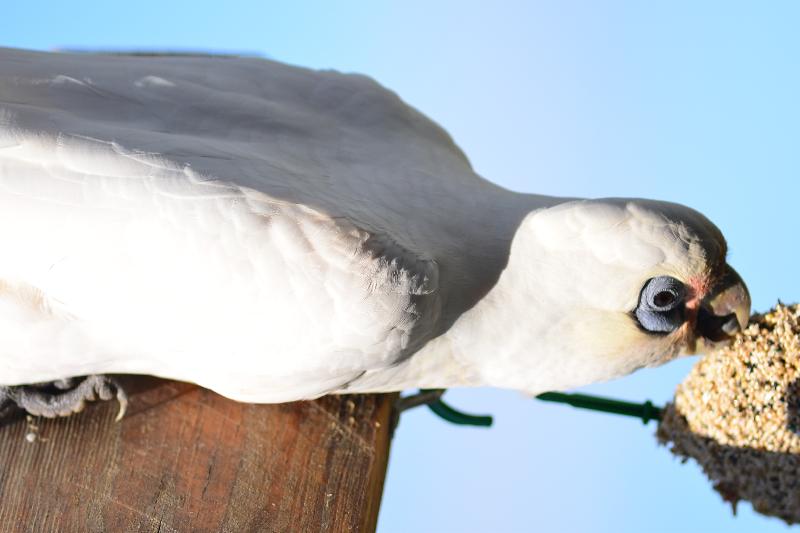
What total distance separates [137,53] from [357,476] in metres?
0.95

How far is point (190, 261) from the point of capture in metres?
0.95

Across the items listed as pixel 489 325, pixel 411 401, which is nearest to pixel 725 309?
pixel 489 325

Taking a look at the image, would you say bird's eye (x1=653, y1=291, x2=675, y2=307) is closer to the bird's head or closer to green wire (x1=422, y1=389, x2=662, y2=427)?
the bird's head

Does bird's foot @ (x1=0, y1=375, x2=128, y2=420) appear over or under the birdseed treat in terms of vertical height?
under

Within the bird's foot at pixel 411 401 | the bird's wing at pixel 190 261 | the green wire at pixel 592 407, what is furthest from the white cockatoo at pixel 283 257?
the green wire at pixel 592 407

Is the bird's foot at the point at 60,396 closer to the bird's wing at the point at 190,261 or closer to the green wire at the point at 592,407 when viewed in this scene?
the bird's wing at the point at 190,261

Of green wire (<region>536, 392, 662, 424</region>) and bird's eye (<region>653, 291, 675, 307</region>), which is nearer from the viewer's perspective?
bird's eye (<region>653, 291, 675, 307</region>)

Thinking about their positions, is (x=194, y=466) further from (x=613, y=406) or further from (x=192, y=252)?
(x=613, y=406)

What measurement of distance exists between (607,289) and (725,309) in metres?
0.25

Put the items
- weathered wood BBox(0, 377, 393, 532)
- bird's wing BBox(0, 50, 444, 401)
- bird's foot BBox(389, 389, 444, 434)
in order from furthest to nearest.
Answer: bird's foot BBox(389, 389, 444, 434) < weathered wood BBox(0, 377, 393, 532) < bird's wing BBox(0, 50, 444, 401)

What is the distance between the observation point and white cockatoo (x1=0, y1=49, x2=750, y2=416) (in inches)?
37.9

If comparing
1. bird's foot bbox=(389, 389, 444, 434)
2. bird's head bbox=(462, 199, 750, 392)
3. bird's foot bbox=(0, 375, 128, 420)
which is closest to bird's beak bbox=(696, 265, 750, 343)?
bird's head bbox=(462, 199, 750, 392)

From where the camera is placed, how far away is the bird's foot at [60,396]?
1.27 meters

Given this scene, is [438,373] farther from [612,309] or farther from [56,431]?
[56,431]
